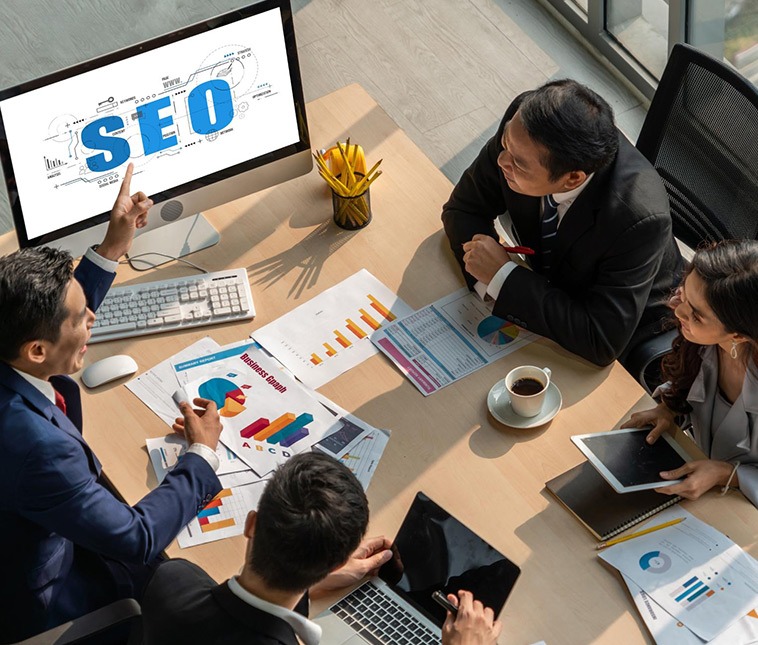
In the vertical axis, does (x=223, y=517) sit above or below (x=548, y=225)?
below

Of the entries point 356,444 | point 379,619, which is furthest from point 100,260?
point 379,619

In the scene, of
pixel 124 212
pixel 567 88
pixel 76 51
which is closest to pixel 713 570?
pixel 567 88

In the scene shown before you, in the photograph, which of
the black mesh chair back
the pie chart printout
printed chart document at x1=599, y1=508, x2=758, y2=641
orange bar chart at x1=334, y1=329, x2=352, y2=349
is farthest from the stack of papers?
the black mesh chair back

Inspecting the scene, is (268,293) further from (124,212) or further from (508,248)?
(508,248)

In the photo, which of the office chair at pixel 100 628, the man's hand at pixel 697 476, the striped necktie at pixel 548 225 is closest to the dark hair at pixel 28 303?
the office chair at pixel 100 628

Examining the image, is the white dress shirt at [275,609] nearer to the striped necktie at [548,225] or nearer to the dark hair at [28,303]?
the dark hair at [28,303]

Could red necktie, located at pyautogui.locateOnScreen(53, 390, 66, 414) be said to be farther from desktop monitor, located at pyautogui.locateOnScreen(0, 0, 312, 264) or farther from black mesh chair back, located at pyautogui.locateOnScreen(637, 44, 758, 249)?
black mesh chair back, located at pyautogui.locateOnScreen(637, 44, 758, 249)

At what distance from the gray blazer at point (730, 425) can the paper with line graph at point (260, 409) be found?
2.75ft

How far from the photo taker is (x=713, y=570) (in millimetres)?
2098

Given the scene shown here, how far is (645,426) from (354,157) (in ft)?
3.34

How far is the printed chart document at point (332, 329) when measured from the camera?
249 centimetres

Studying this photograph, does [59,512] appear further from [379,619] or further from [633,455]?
[633,455]

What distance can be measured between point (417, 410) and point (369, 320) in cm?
29

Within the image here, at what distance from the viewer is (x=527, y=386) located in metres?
2.37
